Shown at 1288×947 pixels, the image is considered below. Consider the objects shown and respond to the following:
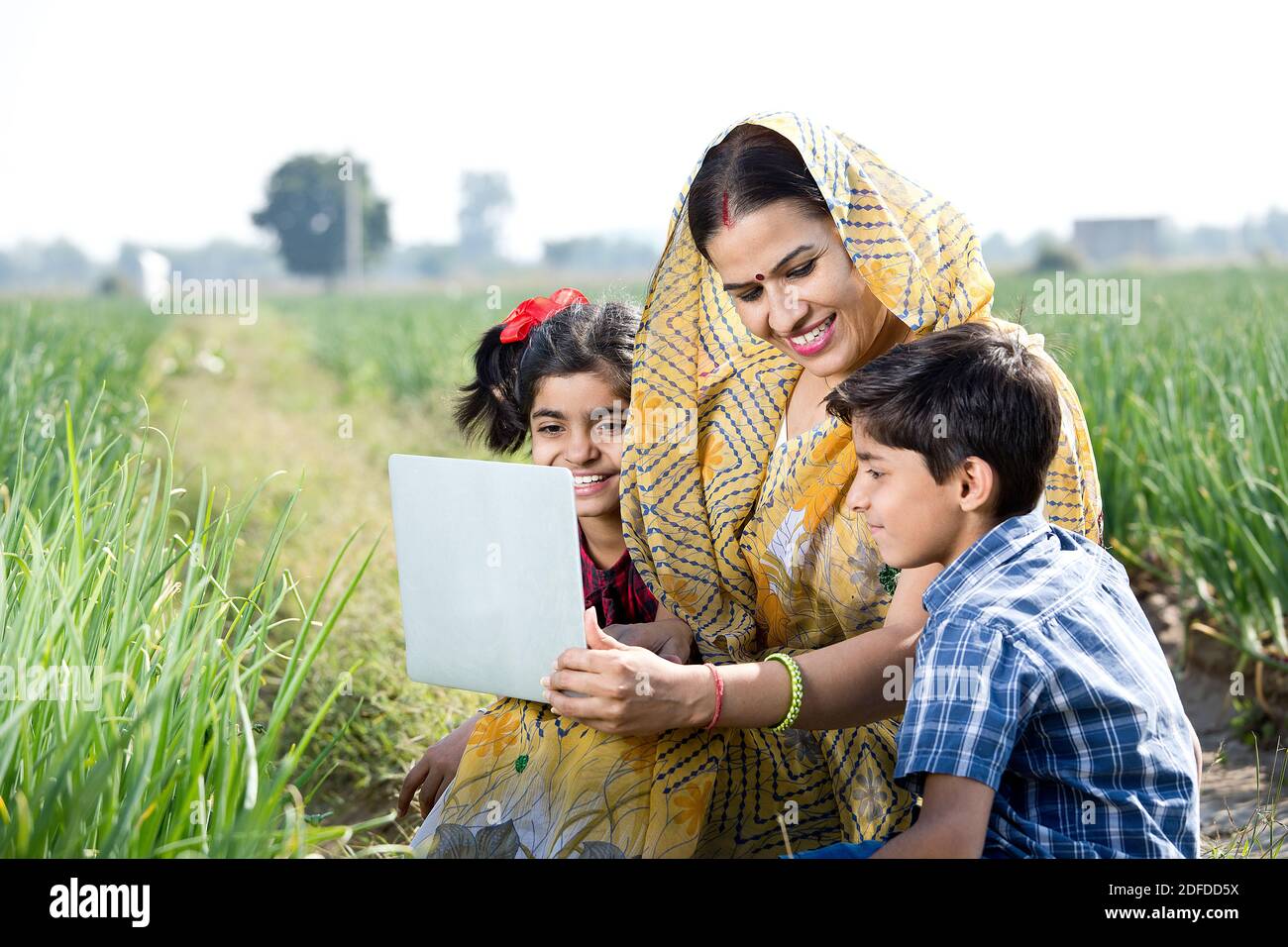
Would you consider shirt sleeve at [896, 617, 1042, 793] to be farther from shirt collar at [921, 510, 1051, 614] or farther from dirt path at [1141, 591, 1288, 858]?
dirt path at [1141, 591, 1288, 858]

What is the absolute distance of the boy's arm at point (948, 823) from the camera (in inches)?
45.1

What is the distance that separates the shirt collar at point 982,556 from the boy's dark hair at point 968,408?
6 centimetres

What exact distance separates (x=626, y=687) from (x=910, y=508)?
0.37 m

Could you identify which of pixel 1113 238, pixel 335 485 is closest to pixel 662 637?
Result: pixel 335 485

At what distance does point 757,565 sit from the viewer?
1813 mm

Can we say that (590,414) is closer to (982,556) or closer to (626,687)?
(626,687)

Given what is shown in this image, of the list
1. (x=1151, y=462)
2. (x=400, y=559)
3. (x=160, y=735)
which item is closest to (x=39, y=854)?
(x=160, y=735)

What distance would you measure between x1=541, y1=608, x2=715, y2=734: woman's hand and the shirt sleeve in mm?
297

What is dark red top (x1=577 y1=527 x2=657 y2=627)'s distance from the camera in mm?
2072

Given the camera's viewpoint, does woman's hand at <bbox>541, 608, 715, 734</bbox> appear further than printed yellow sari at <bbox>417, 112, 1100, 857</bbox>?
No

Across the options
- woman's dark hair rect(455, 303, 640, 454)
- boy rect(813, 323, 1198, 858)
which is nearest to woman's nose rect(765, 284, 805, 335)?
boy rect(813, 323, 1198, 858)

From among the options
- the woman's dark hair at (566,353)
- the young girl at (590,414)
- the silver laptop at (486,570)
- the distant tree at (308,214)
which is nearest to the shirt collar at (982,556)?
the silver laptop at (486,570)

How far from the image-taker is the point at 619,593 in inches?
82.5
